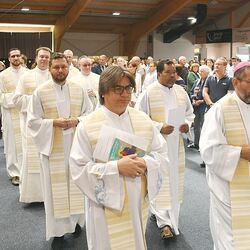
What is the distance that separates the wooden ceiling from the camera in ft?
47.8

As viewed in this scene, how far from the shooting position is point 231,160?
2551 millimetres

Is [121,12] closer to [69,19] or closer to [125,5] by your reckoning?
[125,5]

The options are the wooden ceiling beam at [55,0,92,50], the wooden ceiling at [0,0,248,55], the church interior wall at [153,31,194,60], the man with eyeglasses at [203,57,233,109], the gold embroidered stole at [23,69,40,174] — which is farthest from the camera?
the church interior wall at [153,31,194,60]

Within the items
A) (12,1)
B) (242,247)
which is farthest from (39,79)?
(12,1)

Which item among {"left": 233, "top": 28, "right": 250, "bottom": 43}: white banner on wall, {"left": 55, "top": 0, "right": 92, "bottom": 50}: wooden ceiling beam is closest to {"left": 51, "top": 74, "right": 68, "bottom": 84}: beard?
{"left": 55, "top": 0, "right": 92, "bottom": 50}: wooden ceiling beam

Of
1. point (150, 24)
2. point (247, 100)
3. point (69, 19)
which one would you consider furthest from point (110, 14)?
point (247, 100)

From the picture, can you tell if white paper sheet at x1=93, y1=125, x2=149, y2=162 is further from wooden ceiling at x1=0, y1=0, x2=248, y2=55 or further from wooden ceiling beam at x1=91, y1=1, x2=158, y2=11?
wooden ceiling beam at x1=91, y1=1, x2=158, y2=11

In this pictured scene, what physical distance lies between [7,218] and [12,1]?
37.1 feet

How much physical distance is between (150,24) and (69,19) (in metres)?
3.63

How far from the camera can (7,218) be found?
4.36 metres

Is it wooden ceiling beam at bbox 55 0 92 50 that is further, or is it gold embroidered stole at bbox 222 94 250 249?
wooden ceiling beam at bbox 55 0 92 50

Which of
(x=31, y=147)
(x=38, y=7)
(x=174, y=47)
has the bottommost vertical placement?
(x=31, y=147)

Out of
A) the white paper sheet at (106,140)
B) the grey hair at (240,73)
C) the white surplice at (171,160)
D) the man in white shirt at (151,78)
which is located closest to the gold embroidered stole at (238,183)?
the grey hair at (240,73)

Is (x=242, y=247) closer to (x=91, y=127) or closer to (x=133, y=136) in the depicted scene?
(x=133, y=136)
